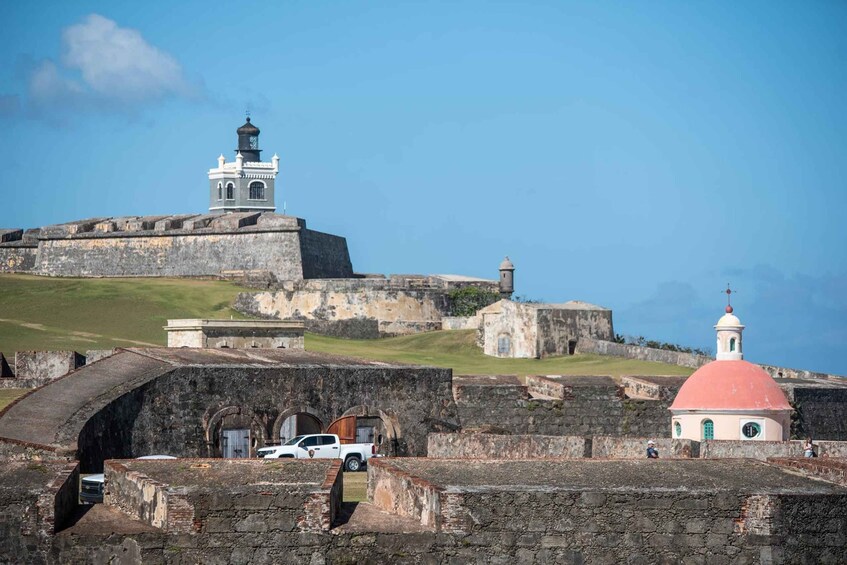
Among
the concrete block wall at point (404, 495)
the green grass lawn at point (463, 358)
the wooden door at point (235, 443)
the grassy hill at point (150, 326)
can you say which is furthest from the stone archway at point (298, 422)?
the grassy hill at point (150, 326)

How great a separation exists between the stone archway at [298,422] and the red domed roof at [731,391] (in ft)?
23.4

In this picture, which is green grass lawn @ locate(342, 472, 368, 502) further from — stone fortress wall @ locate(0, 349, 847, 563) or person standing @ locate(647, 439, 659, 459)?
person standing @ locate(647, 439, 659, 459)

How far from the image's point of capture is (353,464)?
97.6 ft

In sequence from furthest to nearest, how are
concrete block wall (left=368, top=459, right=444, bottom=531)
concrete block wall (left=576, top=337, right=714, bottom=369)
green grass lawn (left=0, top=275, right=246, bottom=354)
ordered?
green grass lawn (left=0, top=275, right=246, bottom=354) → concrete block wall (left=576, top=337, right=714, bottom=369) → concrete block wall (left=368, top=459, right=444, bottom=531)

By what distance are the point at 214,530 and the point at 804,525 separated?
5897 millimetres

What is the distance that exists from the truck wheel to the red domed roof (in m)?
6.71

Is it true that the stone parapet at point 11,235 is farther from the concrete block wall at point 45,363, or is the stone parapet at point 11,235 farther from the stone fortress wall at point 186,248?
the concrete block wall at point 45,363

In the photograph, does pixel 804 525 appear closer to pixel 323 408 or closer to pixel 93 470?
pixel 93 470

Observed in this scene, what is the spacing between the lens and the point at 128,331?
188ft

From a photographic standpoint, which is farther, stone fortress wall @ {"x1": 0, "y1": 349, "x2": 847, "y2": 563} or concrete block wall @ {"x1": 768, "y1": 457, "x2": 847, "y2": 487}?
concrete block wall @ {"x1": 768, "y1": 457, "x2": 847, "y2": 487}

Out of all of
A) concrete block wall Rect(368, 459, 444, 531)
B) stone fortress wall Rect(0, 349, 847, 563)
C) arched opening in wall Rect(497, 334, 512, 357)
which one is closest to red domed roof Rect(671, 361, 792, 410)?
stone fortress wall Rect(0, 349, 847, 563)

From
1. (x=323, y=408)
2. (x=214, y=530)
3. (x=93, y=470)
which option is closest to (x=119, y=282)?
(x=323, y=408)

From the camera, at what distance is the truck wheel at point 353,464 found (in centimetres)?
2954

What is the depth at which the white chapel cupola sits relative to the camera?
3391 cm
